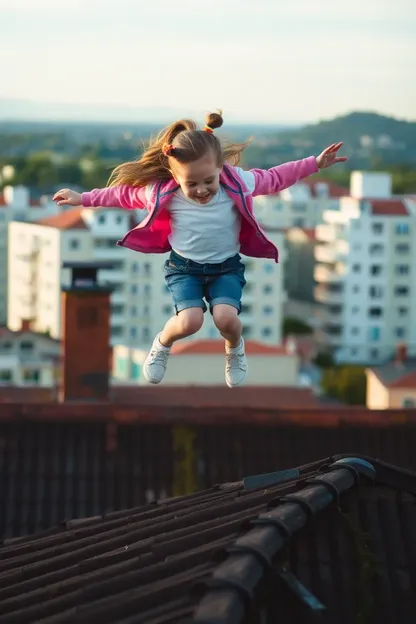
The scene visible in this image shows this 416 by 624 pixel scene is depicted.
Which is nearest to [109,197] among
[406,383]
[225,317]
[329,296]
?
[225,317]

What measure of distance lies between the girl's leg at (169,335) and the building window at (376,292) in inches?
3350

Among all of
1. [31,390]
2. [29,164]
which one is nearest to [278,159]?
[29,164]

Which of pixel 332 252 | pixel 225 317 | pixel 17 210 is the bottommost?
pixel 225 317

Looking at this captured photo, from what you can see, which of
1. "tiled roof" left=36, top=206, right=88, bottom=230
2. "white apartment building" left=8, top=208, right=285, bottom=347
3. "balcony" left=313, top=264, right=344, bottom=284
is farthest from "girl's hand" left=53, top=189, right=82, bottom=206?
"balcony" left=313, top=264, right=344, bottom=284

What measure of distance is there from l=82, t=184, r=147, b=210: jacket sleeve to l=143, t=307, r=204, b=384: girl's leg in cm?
60

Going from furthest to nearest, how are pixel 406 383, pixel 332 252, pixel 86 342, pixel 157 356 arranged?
pixel 332 252, pixel 406 383, pixel 86 342, pixel 157 356

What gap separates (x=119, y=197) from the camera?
8.56m

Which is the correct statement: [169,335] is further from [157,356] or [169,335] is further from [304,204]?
[304,204]

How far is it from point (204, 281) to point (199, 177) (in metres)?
0.69

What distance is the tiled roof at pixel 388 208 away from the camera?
298 feet

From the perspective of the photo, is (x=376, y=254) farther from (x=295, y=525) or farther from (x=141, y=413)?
(x=295, y=525)

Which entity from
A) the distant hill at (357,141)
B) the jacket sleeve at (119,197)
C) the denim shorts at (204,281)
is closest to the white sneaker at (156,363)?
the denim shorts at (204,281)

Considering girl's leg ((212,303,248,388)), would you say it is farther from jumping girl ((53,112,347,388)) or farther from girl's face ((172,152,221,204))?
girl's face ((172,152,221,204))

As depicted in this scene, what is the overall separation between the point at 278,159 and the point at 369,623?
142m
